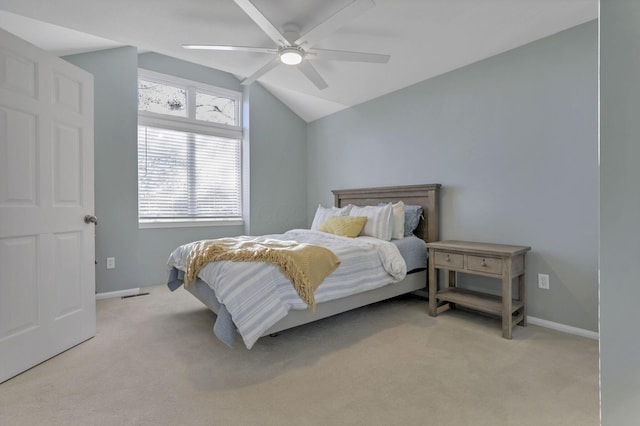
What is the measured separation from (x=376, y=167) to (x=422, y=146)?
2.40ft

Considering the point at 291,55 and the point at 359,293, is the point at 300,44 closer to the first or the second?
the point at 291,55

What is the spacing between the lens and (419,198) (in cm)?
364

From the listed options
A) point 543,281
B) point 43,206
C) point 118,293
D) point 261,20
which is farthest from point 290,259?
point 118,293

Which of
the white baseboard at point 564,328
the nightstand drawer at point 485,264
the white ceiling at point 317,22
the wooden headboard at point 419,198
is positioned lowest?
the white baseboard at point 564,328

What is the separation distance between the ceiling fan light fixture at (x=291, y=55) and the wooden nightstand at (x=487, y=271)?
2.08 metres

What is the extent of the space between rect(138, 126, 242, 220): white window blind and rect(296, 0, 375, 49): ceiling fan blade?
9.04 ft

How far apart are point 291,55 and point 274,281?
5.84 feet

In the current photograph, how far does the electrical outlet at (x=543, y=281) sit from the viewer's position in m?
2.71

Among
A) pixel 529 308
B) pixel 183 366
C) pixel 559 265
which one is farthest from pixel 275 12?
pixel 529 308

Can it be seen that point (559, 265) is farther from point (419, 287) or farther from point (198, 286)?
point (198, 286)

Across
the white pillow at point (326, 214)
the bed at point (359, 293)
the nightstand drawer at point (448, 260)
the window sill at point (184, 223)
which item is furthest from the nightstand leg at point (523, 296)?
the window sill at point (184, 223)

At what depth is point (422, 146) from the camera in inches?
144

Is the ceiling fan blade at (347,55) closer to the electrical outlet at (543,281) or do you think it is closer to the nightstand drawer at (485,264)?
the nightstand drawer at (485,264)

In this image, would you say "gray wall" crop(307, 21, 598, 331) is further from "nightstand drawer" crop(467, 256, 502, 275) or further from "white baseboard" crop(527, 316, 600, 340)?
"nightstand drawer" crop(467, 256, 502, 275)
